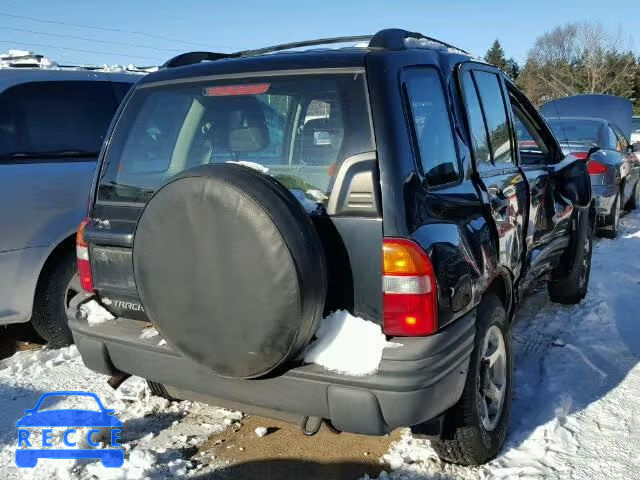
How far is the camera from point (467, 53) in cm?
353

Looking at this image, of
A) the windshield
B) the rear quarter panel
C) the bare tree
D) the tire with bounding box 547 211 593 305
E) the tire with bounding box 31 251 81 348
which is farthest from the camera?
the bare tree

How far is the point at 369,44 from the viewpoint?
9.02 feet

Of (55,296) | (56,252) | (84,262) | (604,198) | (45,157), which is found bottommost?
(55,296)

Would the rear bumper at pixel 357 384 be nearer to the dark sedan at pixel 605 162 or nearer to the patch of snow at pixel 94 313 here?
the patch of snow at pixel 94 313

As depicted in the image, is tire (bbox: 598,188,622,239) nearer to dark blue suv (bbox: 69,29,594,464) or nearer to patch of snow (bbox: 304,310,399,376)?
dark blue suv (bbox: 69,29,594,464)

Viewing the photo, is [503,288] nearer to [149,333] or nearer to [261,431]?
[261,431]

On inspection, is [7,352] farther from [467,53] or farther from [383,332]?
[467,53]

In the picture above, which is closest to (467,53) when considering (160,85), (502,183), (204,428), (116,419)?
(502,183)

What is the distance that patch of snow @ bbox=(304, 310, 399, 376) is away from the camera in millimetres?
2340

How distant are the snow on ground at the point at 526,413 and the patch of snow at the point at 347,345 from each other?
33.0 inches

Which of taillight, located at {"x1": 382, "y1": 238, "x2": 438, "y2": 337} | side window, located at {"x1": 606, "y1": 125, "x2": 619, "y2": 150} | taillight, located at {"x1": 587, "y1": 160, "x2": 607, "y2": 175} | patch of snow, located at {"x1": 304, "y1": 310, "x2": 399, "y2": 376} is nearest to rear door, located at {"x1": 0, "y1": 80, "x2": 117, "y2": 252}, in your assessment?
patch of snow, located at {"x1": 304, "y1": 310, "x2": 399, "y2": 376}

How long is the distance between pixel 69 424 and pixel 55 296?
4.30 feet

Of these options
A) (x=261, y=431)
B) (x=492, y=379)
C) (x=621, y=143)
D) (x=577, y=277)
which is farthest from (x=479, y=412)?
(x=621, y=143)

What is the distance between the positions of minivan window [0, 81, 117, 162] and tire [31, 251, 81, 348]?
791 millimetres
